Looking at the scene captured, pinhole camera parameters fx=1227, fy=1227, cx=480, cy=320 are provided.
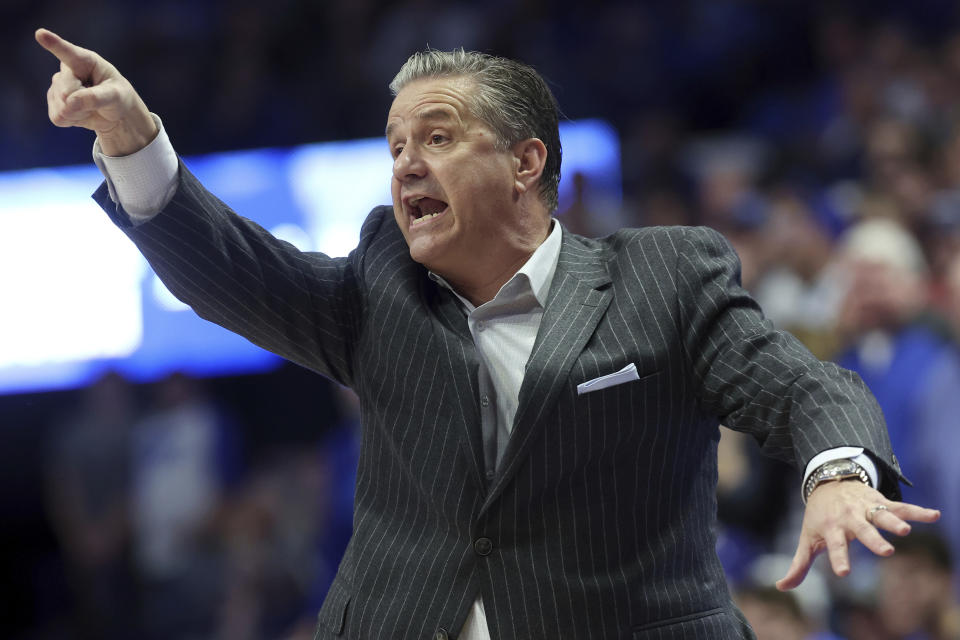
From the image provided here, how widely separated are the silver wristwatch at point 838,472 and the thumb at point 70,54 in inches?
48.4

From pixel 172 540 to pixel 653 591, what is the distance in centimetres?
459

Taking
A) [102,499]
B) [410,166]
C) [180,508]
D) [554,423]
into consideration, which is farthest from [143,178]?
[102,499]

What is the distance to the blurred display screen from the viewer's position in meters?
6.54

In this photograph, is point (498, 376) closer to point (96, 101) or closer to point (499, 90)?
point (499, 90)

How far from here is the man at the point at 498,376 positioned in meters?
1.86

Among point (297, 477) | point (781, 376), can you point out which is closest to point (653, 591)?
point (781, 376)

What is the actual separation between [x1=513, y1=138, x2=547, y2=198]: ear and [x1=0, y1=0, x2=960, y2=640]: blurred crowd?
1929 mm

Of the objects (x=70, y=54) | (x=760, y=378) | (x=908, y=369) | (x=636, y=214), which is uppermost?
(x=70, y=54)

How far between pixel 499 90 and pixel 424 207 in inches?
10.0

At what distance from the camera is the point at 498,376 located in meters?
2.03

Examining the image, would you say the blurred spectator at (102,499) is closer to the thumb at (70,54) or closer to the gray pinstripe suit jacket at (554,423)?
the gray pinstripe suit jacket at (554,423)

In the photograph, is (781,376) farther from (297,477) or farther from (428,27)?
(428,27)

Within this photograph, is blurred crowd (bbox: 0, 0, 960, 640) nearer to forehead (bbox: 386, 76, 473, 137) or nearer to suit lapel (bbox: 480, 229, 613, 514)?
suit lapel (bbox: 480, 229, 613, 514)

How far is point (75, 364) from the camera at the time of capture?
6582 mm
